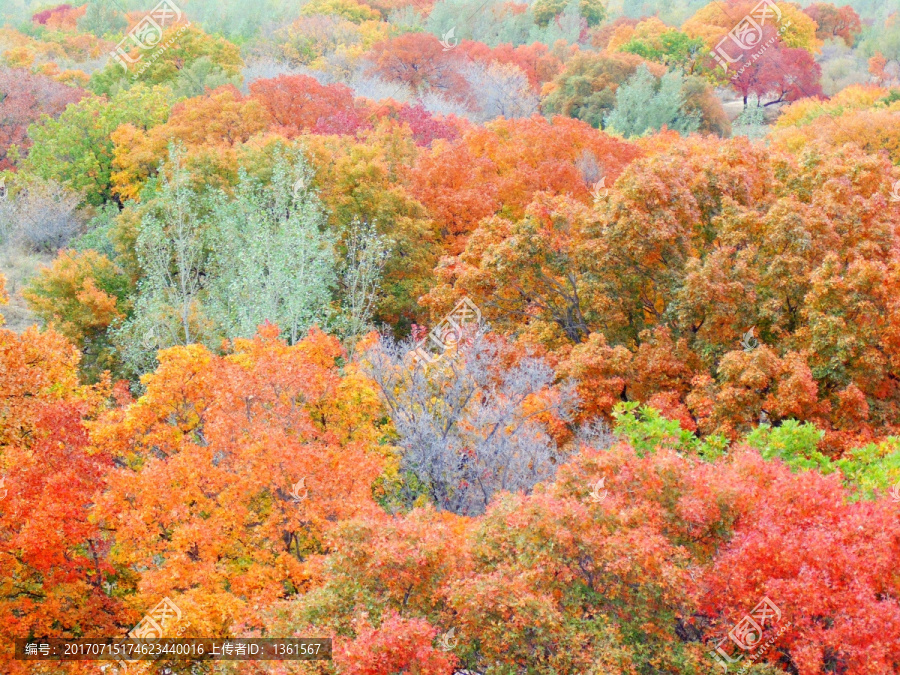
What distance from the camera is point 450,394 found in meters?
21.0

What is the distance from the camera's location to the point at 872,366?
67.0 ft

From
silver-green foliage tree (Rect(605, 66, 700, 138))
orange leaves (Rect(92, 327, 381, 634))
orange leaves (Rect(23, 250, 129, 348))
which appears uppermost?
orange leaves (Rect(92, 327, 381, 634))

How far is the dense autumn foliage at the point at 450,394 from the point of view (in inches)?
491

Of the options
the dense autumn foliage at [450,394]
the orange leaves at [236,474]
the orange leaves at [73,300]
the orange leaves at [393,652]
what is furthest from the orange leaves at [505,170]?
the orange leaves at [393,652]

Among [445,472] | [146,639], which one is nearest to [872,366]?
[445,472]

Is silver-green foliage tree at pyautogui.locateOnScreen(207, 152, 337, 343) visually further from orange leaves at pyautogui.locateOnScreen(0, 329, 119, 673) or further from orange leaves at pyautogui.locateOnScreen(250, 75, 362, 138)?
orange leaves at pyautogui.locateOnScreen(250, 75, 362, 138)

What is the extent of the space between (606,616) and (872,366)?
12.0 m

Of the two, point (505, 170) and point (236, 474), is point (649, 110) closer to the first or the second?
point (505, 170)

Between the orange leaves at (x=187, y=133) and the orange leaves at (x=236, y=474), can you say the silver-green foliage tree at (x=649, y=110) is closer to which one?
the orange leaves at (x=187, y=133)

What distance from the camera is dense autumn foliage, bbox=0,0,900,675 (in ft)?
40.9

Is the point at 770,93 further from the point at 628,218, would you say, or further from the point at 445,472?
the point at 445,472

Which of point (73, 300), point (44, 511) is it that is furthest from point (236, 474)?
point (73, 300)

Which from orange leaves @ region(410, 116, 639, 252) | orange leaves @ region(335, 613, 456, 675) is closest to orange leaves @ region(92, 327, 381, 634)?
orange leaves @ region(335, 613, 456, 675)

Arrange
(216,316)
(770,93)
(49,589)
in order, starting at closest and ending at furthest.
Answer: (49,589) → (216,316) → (770,93)
